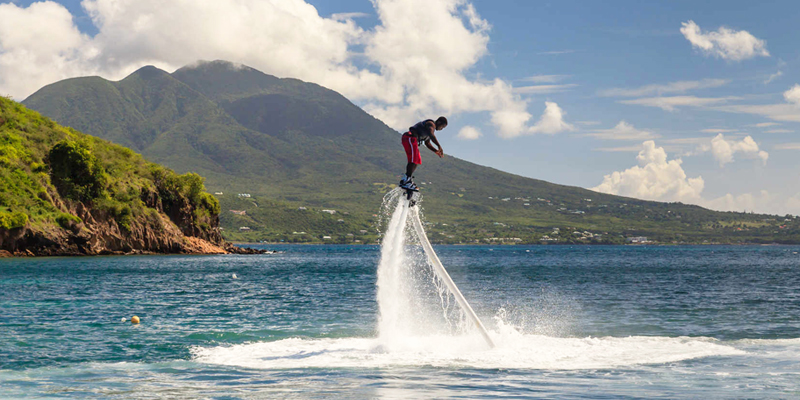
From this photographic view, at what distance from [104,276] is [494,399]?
6237cm

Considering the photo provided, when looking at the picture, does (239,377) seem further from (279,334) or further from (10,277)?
(10,277)

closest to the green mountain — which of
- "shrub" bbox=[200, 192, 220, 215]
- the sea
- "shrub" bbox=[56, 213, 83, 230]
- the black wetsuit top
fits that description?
"shrub" bbox=[56, 213, 83, 230]

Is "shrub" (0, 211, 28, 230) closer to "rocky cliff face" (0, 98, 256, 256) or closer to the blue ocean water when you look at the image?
"rocky cliff face" (0, 98, 256, 256)

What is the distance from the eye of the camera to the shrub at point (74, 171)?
11425cm

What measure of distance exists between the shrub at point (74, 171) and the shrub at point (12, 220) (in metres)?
14.2

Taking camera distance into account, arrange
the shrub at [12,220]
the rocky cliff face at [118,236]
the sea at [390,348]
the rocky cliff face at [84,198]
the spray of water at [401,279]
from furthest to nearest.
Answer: the rocky cliff face at [84,198] → the rocky cliff face at [118,236] → the shrub at [12,220] → the spray of water at [401,279] → the sea at [390,348]

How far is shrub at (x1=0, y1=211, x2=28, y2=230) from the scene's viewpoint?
318ft

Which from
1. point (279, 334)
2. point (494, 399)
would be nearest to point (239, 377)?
point (494, 399)

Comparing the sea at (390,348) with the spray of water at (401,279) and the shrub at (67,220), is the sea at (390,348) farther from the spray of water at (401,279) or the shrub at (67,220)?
the shrub at (67,220)

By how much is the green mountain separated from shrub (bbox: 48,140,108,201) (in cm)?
17

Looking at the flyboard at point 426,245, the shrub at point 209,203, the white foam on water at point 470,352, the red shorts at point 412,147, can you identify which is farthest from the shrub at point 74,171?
the red shorts at point 412,147

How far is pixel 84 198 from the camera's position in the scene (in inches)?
4594

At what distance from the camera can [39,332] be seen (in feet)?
94.5

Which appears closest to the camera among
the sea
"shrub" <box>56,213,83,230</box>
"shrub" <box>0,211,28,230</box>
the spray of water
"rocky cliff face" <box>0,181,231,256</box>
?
the sea
